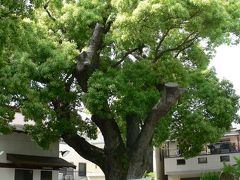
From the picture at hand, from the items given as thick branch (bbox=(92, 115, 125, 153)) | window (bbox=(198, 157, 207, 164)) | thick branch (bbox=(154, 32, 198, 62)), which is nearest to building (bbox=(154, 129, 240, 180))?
window (bbox=(198, 157, 207, 164))

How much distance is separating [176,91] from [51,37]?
6376mm

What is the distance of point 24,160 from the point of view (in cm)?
2347

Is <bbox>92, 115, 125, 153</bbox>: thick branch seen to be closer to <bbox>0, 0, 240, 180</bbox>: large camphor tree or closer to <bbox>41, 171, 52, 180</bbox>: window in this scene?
<bbox>0, 0, 240, 180</bbox>: large camphor tree

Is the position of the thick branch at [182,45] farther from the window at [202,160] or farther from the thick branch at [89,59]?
the window at [202,160]

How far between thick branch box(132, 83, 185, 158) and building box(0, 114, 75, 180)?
5.49 m

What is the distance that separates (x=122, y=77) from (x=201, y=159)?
17666 millimetres

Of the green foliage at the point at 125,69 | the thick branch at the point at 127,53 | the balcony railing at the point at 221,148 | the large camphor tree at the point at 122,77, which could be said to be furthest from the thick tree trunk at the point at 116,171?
the balcony railing at the point at 221,148

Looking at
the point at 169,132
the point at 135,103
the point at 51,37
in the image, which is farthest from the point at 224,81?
the point at 51,37

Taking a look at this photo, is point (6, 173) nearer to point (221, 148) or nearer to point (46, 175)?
point (46, 175)

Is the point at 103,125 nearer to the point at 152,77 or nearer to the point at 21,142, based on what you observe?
the point at 152,77

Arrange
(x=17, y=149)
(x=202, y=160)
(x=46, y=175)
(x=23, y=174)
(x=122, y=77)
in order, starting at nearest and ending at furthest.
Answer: (x=122, y=77) → (x=23, y=174) → (x=17, y=149) → (x=46, y=175) → (x=202, y=160)

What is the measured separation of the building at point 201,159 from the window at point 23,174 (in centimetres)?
1355

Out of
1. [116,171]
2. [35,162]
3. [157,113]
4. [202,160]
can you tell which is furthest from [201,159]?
[157,113]

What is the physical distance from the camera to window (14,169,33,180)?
2380cm
